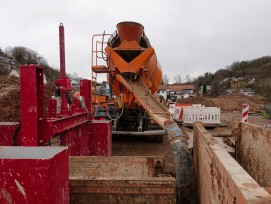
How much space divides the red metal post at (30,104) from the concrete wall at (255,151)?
258cm

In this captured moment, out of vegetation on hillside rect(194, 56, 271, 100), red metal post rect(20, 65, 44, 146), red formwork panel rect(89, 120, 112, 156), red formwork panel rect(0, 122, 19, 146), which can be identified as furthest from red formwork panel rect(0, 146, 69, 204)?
vegetation on hillside rect(194, 56, 271, 100)

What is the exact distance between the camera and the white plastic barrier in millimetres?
11375

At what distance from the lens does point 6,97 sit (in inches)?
588

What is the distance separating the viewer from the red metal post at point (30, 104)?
2.77 metres

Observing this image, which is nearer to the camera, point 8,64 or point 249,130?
point 249,130

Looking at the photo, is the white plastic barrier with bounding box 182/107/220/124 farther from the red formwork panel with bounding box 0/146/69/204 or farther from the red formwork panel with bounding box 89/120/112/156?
the red formwork panel with bounding box 0/146/69/204

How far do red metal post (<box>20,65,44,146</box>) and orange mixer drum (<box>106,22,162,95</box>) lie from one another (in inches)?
126

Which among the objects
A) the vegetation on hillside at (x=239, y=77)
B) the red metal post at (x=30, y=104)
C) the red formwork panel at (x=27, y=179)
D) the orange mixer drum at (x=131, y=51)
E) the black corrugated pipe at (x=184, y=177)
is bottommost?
the black corrugated pipe at (x=184, y=177)

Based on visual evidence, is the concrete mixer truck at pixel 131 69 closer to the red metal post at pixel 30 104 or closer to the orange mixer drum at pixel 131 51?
the orange mixer drum at pixel 131 51

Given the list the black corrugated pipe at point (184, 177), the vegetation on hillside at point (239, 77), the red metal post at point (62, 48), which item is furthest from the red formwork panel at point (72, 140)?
the vegetation on hillside at point (239, 77)

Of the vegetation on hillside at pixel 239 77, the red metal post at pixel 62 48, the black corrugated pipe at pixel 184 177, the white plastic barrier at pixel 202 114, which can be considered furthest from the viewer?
the vegetation on hillside at pixel 239 77

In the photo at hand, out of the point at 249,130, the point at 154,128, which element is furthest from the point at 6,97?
the point at 249,130

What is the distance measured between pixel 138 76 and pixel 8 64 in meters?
47.1

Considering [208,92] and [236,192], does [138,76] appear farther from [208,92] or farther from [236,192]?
[208,92]
